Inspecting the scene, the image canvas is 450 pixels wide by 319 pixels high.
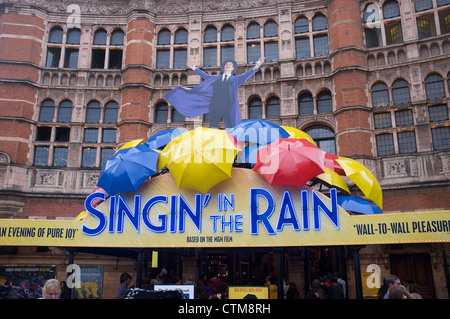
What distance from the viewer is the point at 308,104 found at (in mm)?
21750

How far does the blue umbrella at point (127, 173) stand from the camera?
12.1 metres

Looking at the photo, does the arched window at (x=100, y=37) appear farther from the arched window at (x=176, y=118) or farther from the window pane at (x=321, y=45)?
the window pane at (x=321, y=45)

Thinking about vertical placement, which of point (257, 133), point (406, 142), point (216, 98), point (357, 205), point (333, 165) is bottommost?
point (357, 205)

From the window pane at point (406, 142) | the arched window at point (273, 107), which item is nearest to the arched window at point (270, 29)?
the arched window at point (273, 107)

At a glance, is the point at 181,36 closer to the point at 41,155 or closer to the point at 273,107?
the point at 273,107

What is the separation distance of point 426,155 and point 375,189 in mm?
6421

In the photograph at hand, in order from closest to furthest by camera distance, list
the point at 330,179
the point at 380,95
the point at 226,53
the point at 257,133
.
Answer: the point at 330,179 < the point at 257,133 < the point at 380,95 < the point at 226,53

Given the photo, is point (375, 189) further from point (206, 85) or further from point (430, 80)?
point (430, 80)

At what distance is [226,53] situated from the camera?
23.3 m

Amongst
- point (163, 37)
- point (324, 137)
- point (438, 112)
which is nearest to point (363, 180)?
point (324, 137)

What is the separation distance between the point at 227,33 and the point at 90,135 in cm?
1024

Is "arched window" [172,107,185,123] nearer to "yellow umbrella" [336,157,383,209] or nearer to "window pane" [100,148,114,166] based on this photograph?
"window pane" [100,148,114,166]

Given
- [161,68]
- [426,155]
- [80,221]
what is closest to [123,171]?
[80,221]
